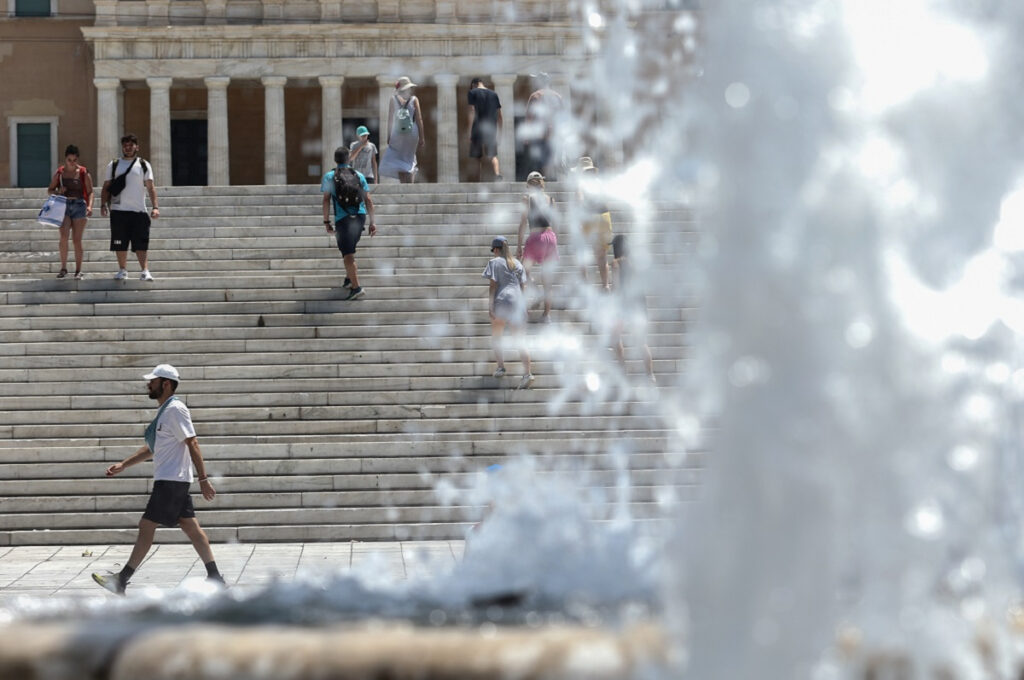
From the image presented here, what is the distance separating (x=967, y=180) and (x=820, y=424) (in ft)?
5.70

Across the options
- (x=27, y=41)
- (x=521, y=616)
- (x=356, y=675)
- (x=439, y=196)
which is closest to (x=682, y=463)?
(x=439, y=196)

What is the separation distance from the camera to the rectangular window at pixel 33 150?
42594 millimetres

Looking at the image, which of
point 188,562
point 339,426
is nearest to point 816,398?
point 188,562

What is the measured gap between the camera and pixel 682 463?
14.0m

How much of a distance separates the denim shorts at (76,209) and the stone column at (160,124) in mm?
23697

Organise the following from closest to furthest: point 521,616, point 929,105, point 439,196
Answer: point 521,616
point 929,105
point 439,196

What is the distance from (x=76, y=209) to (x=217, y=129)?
2458cm

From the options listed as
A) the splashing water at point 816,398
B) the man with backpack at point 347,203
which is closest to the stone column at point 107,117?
the man with backpack at point 347,203

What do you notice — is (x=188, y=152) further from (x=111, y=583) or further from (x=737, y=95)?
(x=737, y=95)

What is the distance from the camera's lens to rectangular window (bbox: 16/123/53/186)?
140 ft

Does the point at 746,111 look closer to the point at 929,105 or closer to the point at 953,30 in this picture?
the point at 929,105

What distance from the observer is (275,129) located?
1662 inches

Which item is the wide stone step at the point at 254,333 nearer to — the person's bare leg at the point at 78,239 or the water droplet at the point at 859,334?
the person's bare leg at the point at 78,239

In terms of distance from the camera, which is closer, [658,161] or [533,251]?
[658,161]
